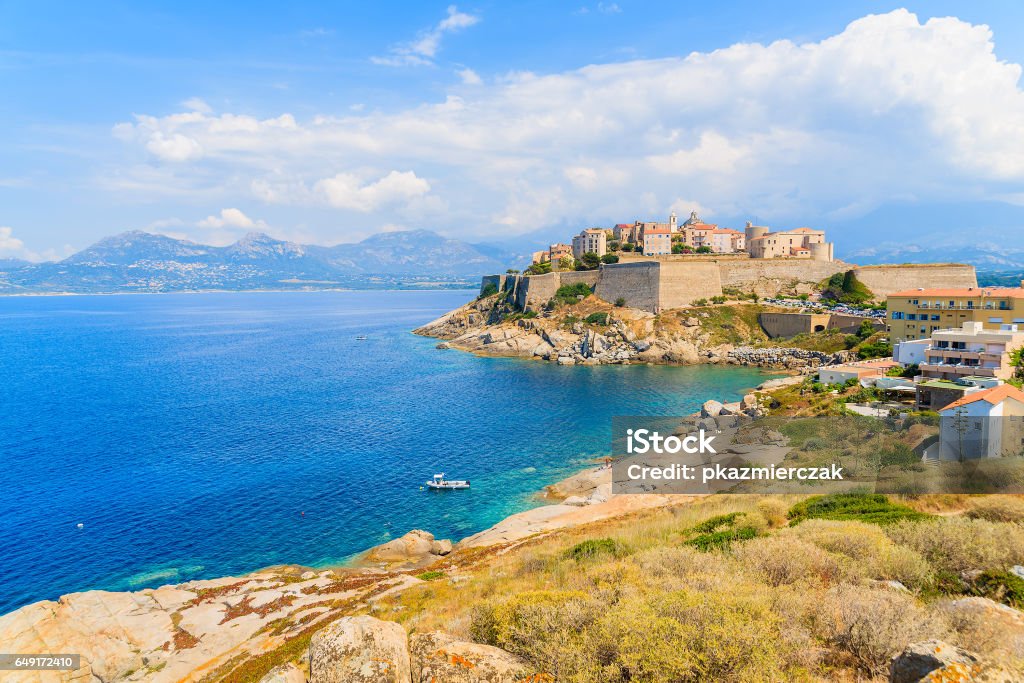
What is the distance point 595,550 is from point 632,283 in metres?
63.5

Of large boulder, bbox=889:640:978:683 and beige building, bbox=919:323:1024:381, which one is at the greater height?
beige building, bbox=919:323:1024:381

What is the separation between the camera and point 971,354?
1195 inches

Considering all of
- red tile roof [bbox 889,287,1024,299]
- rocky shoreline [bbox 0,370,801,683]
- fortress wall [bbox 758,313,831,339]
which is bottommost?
rocky shoreline [bbox 0,370,801,683]

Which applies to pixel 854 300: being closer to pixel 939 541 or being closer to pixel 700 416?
pixel 700 416

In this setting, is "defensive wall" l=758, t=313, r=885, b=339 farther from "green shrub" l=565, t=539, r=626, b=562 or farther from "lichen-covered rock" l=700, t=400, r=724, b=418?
"green shrub" l=565, t=539, r=626, b=562

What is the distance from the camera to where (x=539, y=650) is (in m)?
6.34

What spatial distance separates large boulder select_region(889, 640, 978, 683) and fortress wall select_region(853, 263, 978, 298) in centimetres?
7359

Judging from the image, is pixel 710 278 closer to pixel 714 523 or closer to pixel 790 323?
pixel 790 323

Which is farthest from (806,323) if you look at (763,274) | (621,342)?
(621,342)

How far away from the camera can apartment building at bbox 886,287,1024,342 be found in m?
38.7

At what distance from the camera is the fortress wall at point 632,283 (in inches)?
2785

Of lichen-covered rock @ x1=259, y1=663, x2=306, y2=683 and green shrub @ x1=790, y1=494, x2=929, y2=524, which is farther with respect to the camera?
green shrub @ x1=790, y1=494, x2=929, y2=524

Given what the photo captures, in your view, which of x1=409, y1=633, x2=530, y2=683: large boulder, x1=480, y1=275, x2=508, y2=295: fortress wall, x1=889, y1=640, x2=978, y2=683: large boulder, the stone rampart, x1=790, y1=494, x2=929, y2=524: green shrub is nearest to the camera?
x1=889, y1=640, x2=978, y2=683: large boulder

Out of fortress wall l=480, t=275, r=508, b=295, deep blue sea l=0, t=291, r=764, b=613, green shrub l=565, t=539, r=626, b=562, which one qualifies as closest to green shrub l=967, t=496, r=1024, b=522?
green shrub l=565, t=539, r=626, b=562
